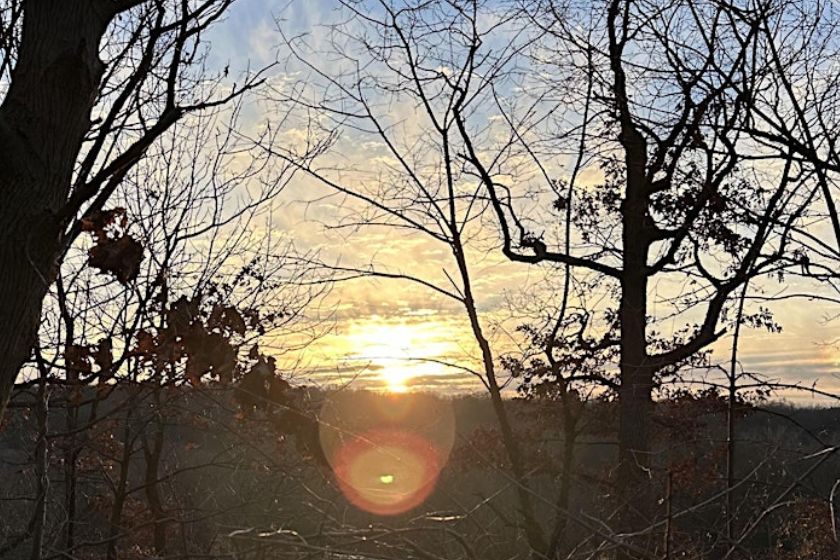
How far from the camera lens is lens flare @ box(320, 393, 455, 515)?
2.32m

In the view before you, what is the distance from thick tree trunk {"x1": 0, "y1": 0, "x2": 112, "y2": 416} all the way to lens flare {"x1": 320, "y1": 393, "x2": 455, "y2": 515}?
2.56 ft

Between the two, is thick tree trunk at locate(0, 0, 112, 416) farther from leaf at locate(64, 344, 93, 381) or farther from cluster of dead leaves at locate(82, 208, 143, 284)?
leaf at locate(64, 344, 93, 381)

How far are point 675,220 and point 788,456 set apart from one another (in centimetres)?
437

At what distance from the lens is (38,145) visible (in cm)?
185

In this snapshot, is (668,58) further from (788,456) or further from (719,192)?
(719,192)

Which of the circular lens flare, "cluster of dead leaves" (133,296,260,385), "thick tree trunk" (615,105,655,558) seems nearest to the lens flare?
the circular lens flare

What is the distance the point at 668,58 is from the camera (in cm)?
404

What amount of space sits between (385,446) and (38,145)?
1.19 m

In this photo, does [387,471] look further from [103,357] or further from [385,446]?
[103,357]

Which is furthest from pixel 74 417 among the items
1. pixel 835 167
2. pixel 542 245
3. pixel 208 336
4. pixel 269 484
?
pixel 835 167

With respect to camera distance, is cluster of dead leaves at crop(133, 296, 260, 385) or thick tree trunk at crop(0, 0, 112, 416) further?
cluster of dead leaves at crop(133, 296, 260, 385)

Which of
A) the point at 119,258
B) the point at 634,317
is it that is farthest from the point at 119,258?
the point at 634,317

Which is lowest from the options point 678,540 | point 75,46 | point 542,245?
point 678,540

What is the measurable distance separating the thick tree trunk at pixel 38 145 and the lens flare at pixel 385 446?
0.78m
